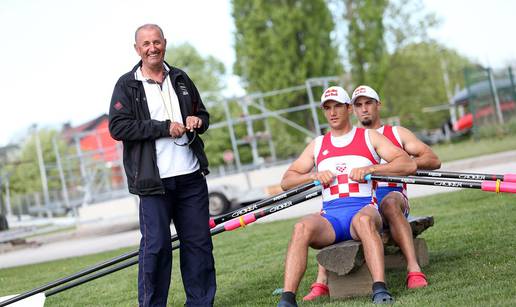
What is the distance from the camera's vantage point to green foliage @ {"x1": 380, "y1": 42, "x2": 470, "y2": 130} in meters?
53.2

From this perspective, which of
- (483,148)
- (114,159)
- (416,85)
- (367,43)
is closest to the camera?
(483,148)

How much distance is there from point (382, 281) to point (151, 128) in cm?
176

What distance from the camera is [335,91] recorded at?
585 cm

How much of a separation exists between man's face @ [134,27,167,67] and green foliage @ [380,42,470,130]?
4370 cm

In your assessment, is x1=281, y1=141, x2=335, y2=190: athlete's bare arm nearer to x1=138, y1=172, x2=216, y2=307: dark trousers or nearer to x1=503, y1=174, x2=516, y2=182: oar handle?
x1=138, y1=172, x2=216, y2=307: dark trousers


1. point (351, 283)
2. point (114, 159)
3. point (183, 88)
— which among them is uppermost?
point (183, 88)

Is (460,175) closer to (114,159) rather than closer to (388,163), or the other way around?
(388,163)

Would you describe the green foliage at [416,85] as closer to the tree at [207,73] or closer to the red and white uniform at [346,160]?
the tree at [207,73]

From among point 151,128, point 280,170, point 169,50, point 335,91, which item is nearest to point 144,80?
point 151,128

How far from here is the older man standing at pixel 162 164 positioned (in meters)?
5.56

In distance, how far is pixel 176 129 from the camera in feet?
18.1

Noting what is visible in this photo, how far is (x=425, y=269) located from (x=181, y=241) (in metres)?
1.88

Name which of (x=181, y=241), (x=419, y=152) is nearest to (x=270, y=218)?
(x=419, y=152)

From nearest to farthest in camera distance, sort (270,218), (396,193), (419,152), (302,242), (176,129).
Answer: (302,242), (176,129), (396,193), (419,152), (270,218)
